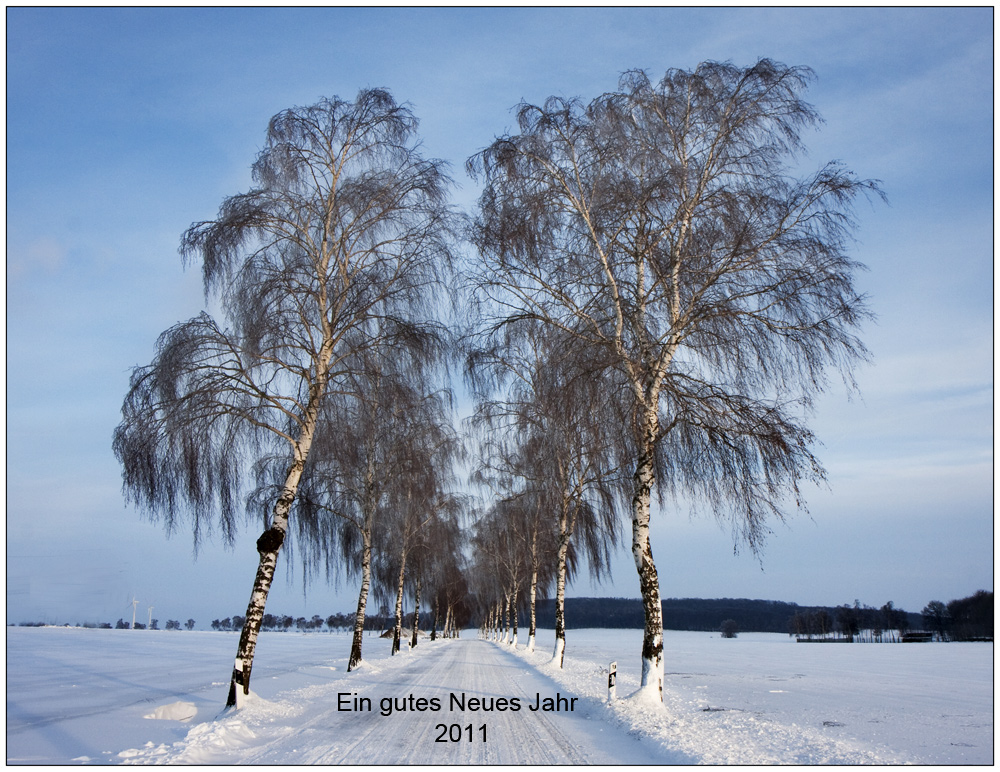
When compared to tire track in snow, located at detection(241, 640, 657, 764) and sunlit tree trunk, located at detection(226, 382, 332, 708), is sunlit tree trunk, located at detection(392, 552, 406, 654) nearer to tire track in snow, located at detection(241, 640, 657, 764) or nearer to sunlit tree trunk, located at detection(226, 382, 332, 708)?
tire track in snow, located at detection(241, 640, 657, 764)

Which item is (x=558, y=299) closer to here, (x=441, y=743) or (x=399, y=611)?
(x=441, y=743)

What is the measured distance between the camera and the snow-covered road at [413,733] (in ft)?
23.1

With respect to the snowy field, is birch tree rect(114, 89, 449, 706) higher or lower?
higher

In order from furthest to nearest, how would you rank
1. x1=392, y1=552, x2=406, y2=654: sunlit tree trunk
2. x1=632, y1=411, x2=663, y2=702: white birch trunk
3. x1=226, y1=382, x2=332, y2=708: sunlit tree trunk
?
x1=392, y1=552, x2=406, y2=654: sunlit tree trunk < x1=226, y1=382, x2=332, y2=708: sunlit tree trunk < x1=632, y1=411, x2=663, y2=702: white birch trunk

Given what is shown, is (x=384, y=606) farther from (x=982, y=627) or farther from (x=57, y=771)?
(x=982, y=627)

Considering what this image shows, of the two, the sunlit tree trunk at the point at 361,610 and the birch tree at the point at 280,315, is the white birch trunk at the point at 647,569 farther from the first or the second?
the sunlit tree trunk at the point at 361,610

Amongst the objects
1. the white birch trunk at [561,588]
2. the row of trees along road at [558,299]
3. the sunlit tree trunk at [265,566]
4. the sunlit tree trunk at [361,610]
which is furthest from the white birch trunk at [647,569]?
the sunlit tree trunk at [361,610]

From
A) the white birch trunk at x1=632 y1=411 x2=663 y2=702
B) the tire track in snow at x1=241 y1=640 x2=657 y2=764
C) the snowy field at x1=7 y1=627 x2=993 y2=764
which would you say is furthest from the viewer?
the white birch trunk at x1=632 y1=411 x2=663 y2=702

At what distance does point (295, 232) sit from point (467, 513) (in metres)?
23.2

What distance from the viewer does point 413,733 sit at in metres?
8.34

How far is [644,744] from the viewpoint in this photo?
7801mm

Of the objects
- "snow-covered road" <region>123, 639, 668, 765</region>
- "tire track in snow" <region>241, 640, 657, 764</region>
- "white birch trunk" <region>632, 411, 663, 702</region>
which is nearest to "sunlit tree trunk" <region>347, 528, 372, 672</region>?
"snow-covered road" <region>123, 639, 668, 765</region>

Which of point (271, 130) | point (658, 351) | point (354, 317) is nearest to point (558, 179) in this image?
point (658, 351)

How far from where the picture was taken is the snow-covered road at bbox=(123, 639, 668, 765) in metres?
7.03
